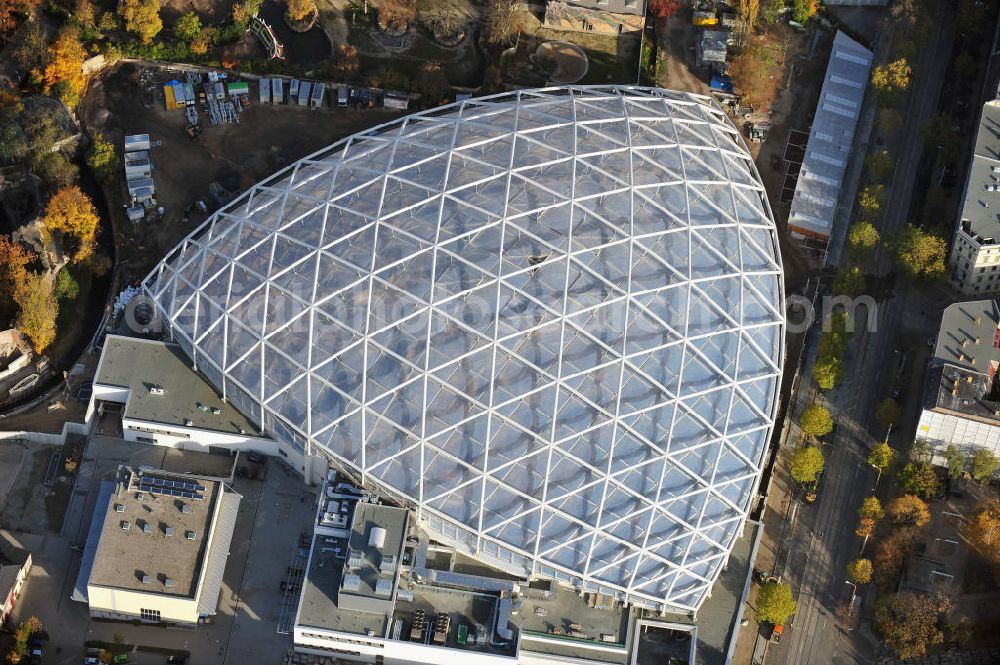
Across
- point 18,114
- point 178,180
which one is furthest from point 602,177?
point 18,114

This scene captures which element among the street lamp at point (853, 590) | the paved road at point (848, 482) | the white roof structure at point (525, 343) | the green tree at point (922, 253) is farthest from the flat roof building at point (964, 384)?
the white roof structure at point (525, 343)

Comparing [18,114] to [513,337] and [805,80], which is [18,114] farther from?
[805,80]

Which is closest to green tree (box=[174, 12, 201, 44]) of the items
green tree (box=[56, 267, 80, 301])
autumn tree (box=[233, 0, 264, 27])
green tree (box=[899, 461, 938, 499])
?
autumn tree (box=[233, 0, 264, 27])

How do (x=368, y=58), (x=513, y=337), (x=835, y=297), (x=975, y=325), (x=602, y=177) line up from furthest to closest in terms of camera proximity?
1. (x=368, y=58)
2. (x=835, y=297)
3. (x=975, y=325)
4. (x=602, y=177)
5. (x=513, y=337)

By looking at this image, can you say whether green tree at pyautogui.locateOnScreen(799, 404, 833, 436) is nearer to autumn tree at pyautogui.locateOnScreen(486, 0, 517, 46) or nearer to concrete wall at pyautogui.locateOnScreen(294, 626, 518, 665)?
concrete wall at pyautogui.locateOnScreen(294, 626, 518, 665)

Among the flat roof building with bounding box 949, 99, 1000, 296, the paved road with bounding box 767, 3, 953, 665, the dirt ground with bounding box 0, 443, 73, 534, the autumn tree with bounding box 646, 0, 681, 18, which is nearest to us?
the dirt ground with bounding box 0, 443, 73, 534

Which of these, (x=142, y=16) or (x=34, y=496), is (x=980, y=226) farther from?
(x=34, y=496)
